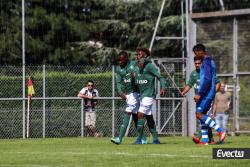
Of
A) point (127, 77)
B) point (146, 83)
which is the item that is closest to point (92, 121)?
point (127, 77)

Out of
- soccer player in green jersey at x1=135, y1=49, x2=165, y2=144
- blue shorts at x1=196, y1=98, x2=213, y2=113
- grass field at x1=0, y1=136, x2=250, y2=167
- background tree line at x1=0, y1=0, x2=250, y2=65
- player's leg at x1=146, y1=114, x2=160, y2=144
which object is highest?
background tree line at x1=0, y1=0, x2=250, y2=65

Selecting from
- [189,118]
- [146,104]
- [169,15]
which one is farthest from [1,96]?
[169,15]

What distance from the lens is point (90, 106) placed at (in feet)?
102

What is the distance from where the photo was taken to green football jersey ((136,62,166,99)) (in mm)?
21906

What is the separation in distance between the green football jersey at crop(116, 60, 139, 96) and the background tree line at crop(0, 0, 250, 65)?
76.2 feet

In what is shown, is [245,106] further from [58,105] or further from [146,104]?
[146,104]

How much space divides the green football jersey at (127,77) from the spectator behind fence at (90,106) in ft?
26.0

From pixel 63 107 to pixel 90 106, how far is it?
38.6 inches

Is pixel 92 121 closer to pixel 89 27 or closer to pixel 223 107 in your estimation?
pixel 223 107

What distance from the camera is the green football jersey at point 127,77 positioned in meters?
22.2

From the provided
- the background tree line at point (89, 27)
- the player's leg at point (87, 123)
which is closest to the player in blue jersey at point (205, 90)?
the player's leg at point (87, 123)

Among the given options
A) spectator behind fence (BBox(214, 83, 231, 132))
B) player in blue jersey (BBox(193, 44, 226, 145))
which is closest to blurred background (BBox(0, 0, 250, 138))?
spectator behind fence (BBox(214, 83, 231, 132))

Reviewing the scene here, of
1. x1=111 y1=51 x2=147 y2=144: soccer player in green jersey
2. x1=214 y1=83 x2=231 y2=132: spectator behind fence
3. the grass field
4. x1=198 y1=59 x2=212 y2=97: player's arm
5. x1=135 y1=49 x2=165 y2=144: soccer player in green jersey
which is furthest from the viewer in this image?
x1=214 y1=83 x2=231 y2=132: spectator behind fence

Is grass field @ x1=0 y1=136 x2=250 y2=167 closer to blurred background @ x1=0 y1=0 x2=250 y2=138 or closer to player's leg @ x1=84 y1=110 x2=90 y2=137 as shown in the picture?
blurred background @ x1=0 y1=0 x2=250 y2=138
